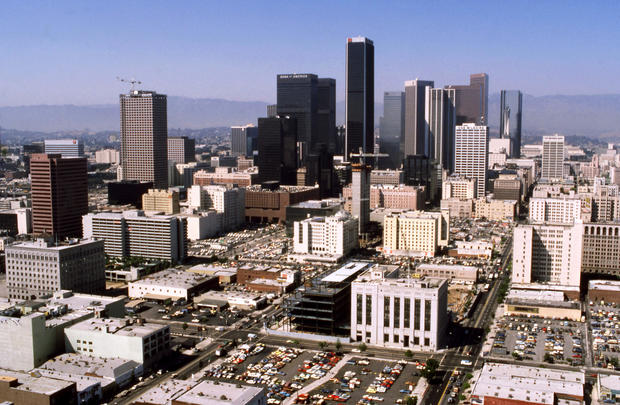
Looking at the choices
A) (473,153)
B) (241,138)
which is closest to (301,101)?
(473,153)

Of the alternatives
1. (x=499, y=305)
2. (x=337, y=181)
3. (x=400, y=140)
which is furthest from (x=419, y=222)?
(x=400, y=140)

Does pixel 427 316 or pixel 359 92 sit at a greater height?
pixel 359 92

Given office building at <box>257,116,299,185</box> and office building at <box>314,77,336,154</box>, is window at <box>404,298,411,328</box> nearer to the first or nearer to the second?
office building at <box>257,116,299,185</box>

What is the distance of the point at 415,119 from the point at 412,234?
78.9m

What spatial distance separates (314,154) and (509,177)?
87.1 ft

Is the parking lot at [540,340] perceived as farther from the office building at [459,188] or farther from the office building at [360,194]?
the office building at [459,188]

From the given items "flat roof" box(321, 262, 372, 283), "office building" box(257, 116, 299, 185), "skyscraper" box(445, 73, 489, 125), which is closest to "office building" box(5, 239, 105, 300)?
"flat roof" box(321, 262, 372, 283)

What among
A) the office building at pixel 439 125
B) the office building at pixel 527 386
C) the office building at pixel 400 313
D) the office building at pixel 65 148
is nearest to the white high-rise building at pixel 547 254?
the office building at pixel 400 313

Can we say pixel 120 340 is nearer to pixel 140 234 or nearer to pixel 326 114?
pixel 140 234

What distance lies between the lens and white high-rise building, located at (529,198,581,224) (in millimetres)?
57062

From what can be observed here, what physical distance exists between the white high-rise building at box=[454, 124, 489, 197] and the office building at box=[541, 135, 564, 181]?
18911 mm

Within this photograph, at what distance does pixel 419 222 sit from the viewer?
5081 centimetres

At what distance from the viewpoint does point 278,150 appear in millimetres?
87688

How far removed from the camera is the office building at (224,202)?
64.3 metres
